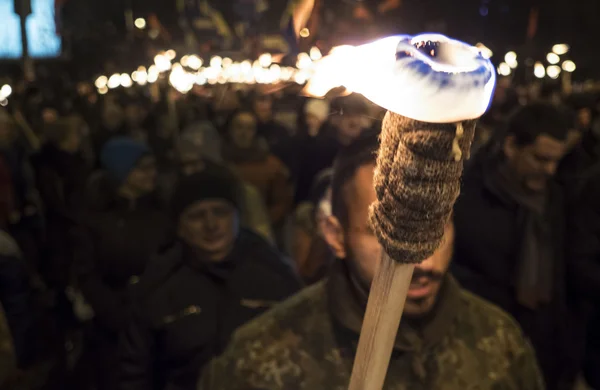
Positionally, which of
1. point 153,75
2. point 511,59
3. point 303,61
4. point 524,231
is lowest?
point 524,231

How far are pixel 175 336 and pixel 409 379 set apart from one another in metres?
1.42

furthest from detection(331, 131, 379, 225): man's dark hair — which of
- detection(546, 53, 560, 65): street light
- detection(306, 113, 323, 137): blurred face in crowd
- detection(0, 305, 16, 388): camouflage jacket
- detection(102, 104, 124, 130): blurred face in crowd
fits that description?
detection(546, 53, 560, 65): street light

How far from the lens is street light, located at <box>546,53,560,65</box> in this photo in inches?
643

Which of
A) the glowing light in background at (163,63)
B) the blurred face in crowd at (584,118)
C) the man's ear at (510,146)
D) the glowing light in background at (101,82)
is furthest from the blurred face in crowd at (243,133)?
the glowing light in background at (101,82)

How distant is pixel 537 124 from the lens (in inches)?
131

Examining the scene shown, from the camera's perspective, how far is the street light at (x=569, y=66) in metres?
16.3

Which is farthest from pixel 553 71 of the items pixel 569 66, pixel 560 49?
pixel 560 49

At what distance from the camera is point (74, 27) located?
14336mm

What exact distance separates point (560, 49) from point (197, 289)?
17.4 metres

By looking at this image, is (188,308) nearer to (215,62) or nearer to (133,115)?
(133,115)

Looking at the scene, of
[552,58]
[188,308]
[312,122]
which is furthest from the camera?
[552,58]

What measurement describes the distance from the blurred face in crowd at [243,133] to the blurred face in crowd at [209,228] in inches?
99.2

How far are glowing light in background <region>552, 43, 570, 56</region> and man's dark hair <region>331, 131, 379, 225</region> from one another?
17.4 metres

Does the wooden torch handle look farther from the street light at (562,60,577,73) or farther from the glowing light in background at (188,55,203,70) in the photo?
the street light at (562,60,577,73)
